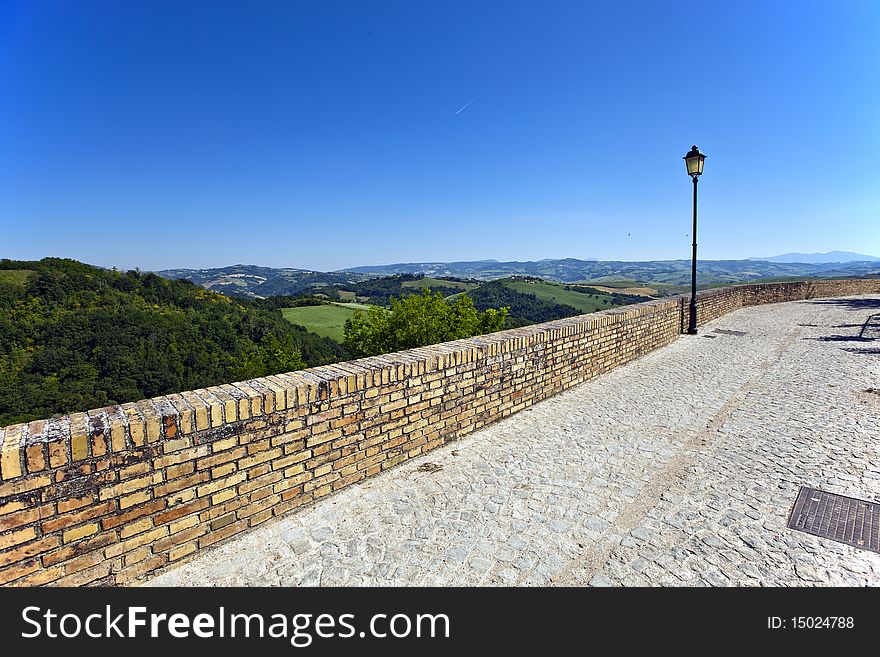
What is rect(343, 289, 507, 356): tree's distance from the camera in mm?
13289

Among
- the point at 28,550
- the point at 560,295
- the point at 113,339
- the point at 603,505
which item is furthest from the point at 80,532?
the point at 560,295

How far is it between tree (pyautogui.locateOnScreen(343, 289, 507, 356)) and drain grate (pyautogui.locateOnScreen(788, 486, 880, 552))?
31.9 feet

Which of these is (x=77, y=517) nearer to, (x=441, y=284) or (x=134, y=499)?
(x=134, y=499)

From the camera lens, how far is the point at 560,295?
80750 mm

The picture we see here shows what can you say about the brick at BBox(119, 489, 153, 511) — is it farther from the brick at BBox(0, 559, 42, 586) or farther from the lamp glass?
the lamp glass

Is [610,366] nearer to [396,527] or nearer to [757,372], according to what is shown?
[757,372]

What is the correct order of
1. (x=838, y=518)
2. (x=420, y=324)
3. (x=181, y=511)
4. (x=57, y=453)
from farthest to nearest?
(x=420, y=324), (x=838, y=518), (x=181, y=511), (x=57, y=453)

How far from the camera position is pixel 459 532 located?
3.05 meters

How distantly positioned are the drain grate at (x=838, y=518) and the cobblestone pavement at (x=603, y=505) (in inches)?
3.9

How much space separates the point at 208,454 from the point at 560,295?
8164 cm

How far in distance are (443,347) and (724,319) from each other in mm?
13763

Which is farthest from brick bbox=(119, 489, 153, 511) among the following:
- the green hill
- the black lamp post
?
the green hill

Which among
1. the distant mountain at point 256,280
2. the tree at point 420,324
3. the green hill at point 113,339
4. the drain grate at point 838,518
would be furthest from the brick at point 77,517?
the distant mountain at point 256,280
